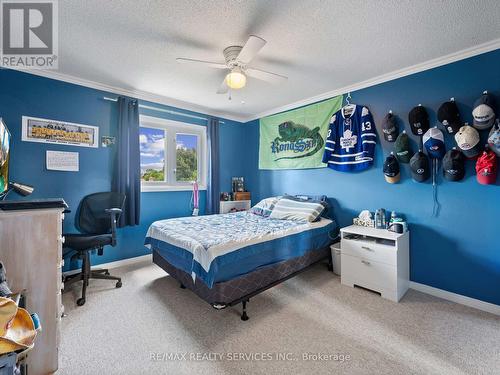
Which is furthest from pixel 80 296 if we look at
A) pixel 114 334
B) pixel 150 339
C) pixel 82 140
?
pixel 82 140

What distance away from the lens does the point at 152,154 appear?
366 centimetres

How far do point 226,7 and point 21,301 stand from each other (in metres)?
2.31

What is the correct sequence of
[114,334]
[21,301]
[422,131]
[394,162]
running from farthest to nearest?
[394,162]
[422,131]
[114,334]
[21,301]

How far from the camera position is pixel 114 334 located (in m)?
1.81

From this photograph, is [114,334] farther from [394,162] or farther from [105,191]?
[394,162]

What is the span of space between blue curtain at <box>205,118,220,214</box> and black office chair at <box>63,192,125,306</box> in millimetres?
1454

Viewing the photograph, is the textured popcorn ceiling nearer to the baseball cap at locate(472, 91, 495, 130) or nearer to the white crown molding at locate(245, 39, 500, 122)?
the white crown molding at locate(245, 39, 500, 122)

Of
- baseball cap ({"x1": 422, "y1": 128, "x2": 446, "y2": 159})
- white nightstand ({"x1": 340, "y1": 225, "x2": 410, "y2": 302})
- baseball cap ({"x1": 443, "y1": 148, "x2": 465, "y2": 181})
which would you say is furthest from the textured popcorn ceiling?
white nightstand ({"x1": 340, "y1": 225, "x2": 410, "y2": 302})

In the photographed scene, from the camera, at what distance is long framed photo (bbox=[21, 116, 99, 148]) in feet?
8.56

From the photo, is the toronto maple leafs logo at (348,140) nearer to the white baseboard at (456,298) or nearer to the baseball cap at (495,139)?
the baseball cap at (495,139)

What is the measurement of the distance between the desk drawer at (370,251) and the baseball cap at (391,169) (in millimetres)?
838

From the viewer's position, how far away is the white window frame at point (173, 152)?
358 centimetres

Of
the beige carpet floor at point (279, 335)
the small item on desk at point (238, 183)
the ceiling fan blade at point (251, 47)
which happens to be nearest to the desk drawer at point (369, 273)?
the beige carpet floor at point (279, 335)

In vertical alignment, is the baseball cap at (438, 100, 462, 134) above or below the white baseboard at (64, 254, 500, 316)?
above
